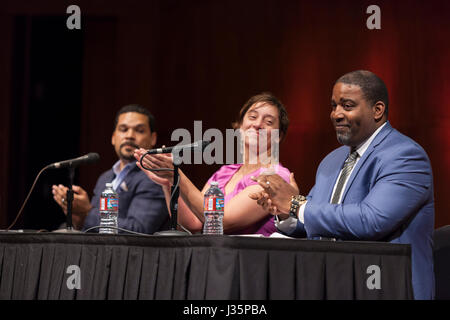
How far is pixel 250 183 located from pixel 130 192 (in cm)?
80

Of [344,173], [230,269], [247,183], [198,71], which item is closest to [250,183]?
[247,183]

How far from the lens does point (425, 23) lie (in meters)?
4.27

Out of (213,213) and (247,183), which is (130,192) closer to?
(247,183)

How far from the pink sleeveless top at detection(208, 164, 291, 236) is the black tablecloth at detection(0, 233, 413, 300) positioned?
105cm

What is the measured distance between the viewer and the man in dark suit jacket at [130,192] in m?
3.40

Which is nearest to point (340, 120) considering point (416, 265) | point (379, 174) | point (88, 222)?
point (379, 174)

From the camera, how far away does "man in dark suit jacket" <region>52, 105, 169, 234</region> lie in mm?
3396

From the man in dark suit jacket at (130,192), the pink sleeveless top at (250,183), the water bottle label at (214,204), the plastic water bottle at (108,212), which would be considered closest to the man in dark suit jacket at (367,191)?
the water bottle label at (214,204)

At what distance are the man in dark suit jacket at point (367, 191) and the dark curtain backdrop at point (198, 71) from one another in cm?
174

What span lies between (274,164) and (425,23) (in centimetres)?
177

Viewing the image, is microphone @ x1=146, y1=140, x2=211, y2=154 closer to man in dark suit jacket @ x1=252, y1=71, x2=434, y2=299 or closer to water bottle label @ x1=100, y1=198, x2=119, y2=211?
man in dark suit jacket @ x1=252, y1=71, x2=434, y2=299

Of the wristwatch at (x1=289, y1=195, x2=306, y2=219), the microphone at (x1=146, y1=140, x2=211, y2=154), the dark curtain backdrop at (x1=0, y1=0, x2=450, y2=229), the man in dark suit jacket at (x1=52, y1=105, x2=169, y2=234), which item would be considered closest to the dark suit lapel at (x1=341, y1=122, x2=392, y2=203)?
the wristwatch at (x1=289, y1=195, x2=306, y2=219)

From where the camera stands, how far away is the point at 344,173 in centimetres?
264

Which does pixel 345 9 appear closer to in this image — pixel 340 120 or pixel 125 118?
pixel 125 118
